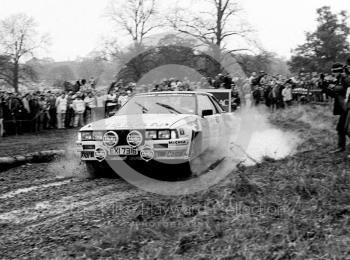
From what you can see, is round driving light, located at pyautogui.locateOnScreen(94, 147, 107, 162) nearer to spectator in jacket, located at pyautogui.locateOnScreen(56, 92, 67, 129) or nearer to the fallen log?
the fallen log

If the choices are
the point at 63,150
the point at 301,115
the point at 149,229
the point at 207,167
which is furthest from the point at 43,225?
the point at 301,115

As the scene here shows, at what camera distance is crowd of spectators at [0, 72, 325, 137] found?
15945 millimetres

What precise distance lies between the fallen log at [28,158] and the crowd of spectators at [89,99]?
153 inches

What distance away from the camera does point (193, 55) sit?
94.0ft

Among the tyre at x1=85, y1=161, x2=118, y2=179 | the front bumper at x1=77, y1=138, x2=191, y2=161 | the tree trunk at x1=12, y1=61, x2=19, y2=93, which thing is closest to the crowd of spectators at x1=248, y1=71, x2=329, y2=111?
the tyre at x1=85, y1=161, x2=118, y2=179

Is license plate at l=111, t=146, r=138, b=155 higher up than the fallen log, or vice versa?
license plate at l=111, t=146, r=138, b=155

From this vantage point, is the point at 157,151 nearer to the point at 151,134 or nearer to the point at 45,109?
the point at 151,134

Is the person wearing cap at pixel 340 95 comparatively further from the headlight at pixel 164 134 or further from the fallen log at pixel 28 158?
the fallen log at pixel 28 158

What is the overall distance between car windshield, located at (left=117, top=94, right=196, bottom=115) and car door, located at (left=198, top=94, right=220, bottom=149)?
0.71 feet

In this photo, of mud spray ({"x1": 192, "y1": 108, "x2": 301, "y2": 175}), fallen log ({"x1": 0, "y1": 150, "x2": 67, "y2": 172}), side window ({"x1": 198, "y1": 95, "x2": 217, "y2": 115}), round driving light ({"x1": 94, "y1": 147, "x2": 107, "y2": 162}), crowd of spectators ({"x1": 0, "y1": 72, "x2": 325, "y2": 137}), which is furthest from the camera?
crowd of spectators ({"x1": 0, "y1": 72, "x2": 325, "y2": 137})

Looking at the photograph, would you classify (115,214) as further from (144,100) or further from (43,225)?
(144,100)

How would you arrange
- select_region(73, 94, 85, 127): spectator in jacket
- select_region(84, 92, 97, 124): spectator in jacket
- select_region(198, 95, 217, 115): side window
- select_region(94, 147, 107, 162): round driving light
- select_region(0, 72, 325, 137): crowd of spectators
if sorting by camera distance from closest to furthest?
select_region(94, 147, 107, 162): round driving light < select_region(198, 95, 217, 115): side window < select_region(0, 72, 325, 137): crowd of spectators < select_region(73, 94, 85, 127): spectator in jacket < select_region(84, 92, 97, 124): spectator in jacket

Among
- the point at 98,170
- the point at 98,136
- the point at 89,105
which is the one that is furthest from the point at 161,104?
the point at 89,105

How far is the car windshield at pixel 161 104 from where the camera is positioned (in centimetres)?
832
